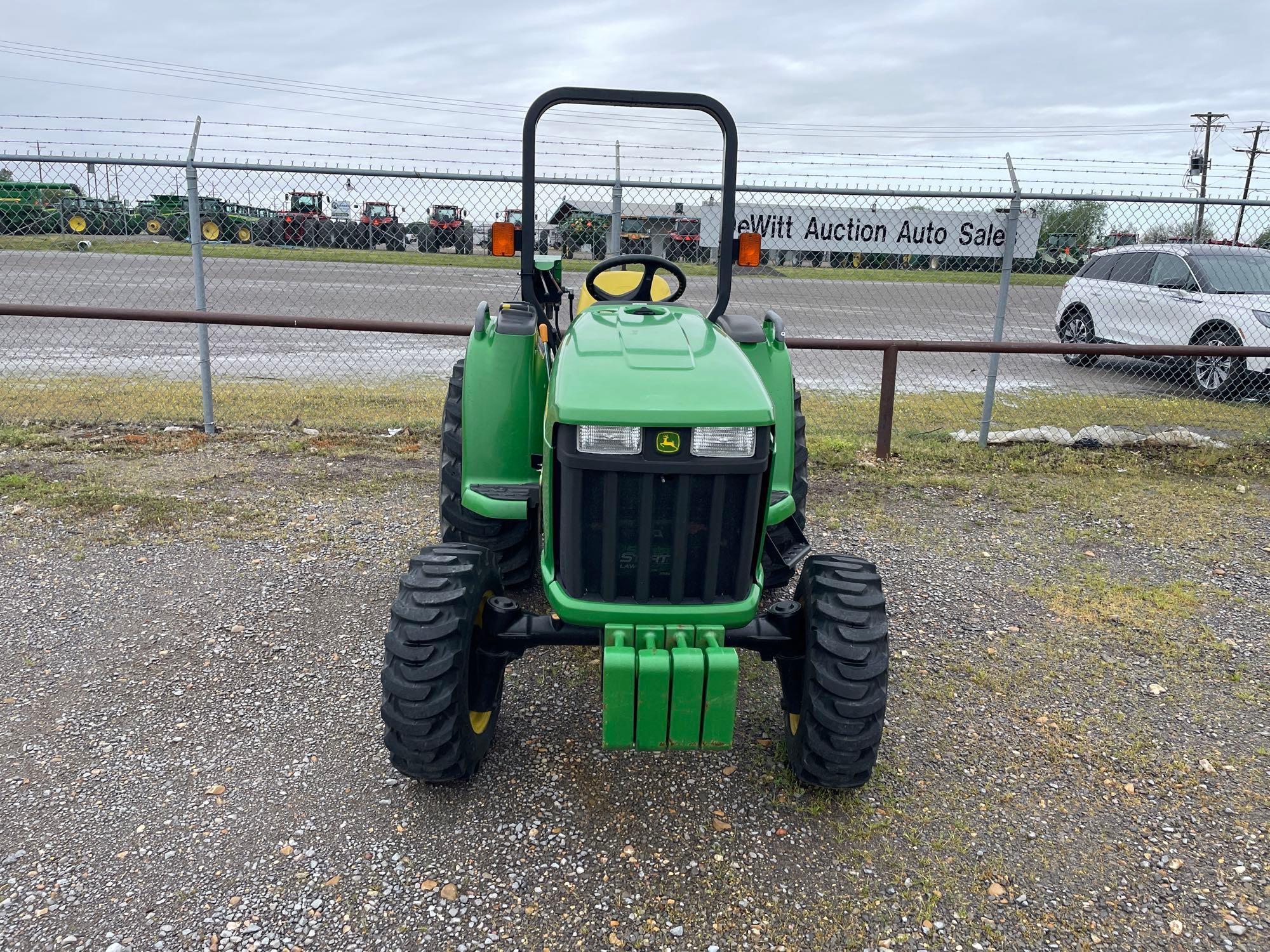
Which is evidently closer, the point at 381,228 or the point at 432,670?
the point at 432,670

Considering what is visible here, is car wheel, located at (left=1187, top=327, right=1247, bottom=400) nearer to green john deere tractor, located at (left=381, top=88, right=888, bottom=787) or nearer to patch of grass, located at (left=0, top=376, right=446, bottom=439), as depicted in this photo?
patch of grass, located at (left=0, top=376, right=446, bottom=439)

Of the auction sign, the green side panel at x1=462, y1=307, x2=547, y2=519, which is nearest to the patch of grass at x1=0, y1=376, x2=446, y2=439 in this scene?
the auction sign

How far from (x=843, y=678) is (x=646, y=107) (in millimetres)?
2294

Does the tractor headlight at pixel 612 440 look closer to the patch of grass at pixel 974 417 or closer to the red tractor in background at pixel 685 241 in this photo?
the red tractor in background at pixel 685 241

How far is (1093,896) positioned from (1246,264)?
8.92m

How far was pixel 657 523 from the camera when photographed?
2.54 metres

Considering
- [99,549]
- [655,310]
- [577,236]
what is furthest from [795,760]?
[577,236]

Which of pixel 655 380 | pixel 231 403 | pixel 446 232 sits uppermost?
pixel 446 232

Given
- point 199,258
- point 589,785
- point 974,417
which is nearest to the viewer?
point 589,785

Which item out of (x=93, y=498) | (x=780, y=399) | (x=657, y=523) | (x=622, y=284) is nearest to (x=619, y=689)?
(x=657, y=523)

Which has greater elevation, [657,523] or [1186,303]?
[1186,303]

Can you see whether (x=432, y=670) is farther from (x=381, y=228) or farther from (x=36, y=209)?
(x=36, y=209)

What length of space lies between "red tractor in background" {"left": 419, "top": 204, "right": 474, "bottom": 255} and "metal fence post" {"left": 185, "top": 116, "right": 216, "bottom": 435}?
1.78 meters

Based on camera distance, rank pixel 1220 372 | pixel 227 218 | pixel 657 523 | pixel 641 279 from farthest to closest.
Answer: pixel 1220 372
pixel 227 218
pixel 641 279
pixel 657 523
